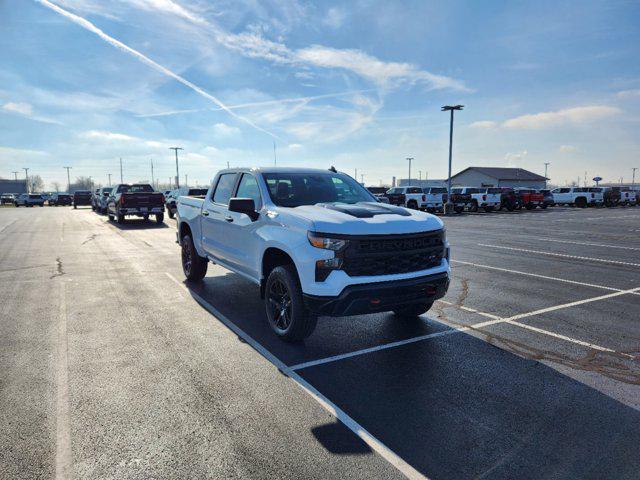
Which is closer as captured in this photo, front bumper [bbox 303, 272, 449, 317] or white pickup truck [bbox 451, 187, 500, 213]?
front bumper [bbox 303, 272, 449, 317]

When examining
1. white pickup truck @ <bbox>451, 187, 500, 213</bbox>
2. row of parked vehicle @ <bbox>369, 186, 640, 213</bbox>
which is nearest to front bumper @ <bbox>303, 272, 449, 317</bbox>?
row of parked vehicle @ <bbox>369, 186, 640, 213</bbox>

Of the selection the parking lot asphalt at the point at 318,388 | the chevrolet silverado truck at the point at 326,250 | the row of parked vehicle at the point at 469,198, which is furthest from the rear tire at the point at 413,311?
the row of parked vehicle at the point at 469,198

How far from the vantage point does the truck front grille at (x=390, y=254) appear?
13.9 feet

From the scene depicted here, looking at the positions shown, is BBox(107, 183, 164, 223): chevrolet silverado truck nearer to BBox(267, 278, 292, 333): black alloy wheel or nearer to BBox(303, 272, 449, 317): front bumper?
BBox(267, 278, 292, 333): black alloy wheel

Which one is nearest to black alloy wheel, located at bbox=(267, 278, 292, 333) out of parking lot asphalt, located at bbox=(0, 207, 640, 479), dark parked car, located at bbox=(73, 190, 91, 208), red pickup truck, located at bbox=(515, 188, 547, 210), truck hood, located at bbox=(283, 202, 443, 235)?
parking lot asphalt, located at bbox=(0, 207, 640, 479)

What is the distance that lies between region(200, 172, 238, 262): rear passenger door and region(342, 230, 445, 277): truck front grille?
2.64 meters

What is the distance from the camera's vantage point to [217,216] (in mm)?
6672

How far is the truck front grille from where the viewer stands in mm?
4247

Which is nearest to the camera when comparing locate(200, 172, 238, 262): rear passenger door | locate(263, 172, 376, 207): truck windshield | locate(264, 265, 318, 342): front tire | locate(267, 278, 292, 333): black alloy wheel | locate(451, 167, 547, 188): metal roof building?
locate(264, 265, 318, 342): front tire

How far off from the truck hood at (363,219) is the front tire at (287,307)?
2.23ft

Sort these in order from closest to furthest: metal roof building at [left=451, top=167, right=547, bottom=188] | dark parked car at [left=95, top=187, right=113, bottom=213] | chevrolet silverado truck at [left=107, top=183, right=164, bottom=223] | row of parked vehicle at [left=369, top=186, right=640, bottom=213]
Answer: chevrolet silverado truck at [left=107, top=183, right=164, bottom=223], dark parked car at [left=95, top=187, right=113, bottom=213], row of parked vehicle at [left=369, top=186, right=640, bottom=213], metal roof building at [left=451, top=167, right=547, bottom=188]

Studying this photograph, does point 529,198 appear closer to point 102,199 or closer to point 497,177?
point 102,199

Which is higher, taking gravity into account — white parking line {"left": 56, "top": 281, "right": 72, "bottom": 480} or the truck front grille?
the truck front grille

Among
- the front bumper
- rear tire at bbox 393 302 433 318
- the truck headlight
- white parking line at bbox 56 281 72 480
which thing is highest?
the truck headlight
